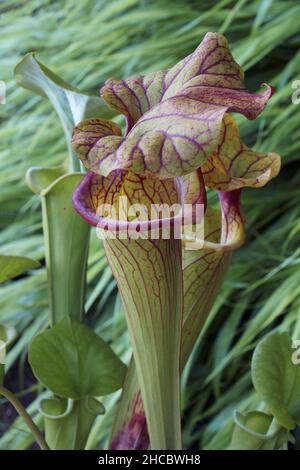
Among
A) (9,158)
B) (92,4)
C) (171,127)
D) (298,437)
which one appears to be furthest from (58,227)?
(92,4)

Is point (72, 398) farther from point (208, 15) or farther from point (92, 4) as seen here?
point (92, 4)

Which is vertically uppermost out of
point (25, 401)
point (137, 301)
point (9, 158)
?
point (137, 301)

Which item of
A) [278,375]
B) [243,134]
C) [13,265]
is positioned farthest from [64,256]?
[243,134]

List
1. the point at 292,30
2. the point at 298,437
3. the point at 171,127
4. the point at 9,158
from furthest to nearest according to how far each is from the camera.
A: the point at 9,158
the point at 292,30
the point at 298,437
the point at 171,127

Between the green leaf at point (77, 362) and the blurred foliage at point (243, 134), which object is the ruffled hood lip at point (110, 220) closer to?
the green leaf at point (77, 362)

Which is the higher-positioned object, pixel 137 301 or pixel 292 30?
pixel 137 301

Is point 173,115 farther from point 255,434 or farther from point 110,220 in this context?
point 255,434
